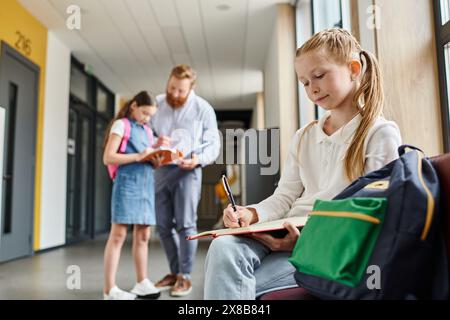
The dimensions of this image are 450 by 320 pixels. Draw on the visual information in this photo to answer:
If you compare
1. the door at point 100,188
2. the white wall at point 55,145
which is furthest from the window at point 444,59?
the door at point 100,188

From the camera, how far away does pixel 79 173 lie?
5.48m

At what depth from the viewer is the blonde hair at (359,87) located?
34.6 inches

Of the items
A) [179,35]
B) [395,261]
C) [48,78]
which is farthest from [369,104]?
[48,78]

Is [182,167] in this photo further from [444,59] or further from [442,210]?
[442,210]

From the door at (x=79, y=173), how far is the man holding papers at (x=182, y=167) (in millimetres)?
3124

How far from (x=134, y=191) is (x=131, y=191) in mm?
14

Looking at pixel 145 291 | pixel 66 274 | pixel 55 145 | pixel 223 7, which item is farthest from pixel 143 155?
pixel 55 145

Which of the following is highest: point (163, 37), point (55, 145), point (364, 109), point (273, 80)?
point (163, 37)

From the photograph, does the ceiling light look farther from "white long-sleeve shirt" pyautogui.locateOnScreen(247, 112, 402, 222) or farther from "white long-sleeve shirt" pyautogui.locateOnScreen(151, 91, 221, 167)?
"white long-sleeve shirt" pyautogui.locateOnScreen(247, 112, 402, 222)

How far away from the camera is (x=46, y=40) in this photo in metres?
4.32

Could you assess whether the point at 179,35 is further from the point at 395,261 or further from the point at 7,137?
the point at 395,261

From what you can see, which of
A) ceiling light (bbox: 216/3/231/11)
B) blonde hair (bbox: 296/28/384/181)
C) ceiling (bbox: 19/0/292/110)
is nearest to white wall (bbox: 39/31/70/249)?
ceiling (bbox: 19/0/292/110)

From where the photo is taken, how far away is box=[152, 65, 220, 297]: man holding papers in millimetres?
2273

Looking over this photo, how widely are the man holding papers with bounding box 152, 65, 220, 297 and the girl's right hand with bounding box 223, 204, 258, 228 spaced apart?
128 cm
